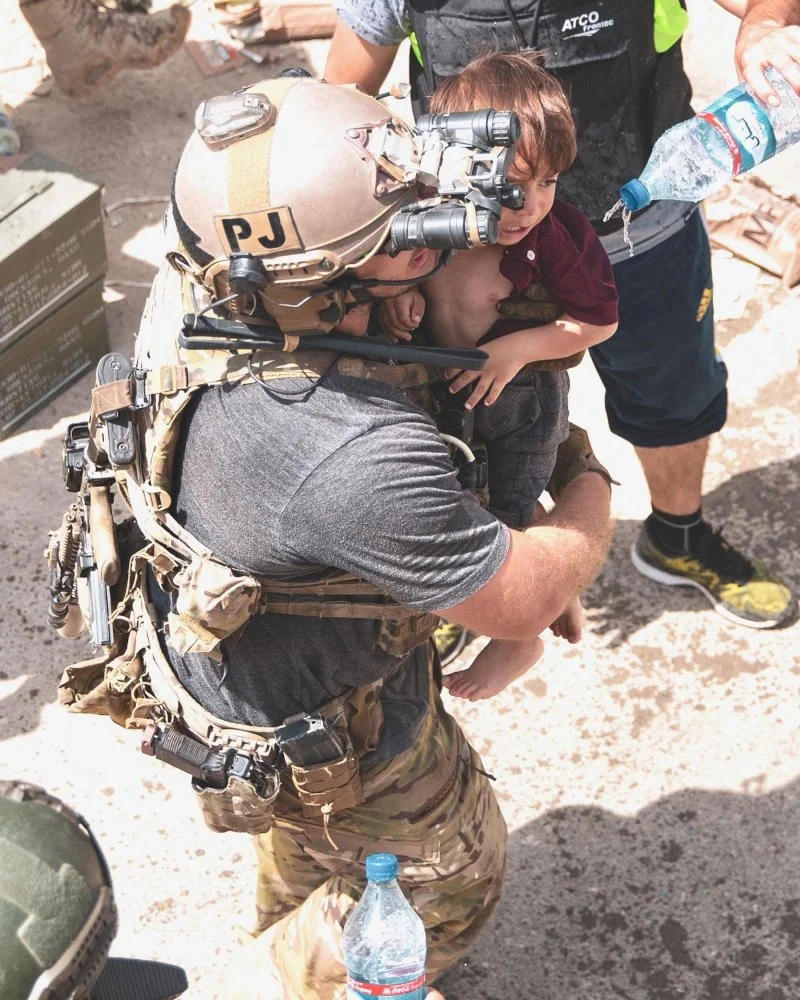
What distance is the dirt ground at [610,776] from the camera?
382 centimetres

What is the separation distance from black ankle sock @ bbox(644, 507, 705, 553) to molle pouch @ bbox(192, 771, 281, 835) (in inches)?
84.5

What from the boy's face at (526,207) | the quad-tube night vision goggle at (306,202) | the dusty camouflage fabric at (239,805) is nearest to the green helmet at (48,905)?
the dusty camouflage fabric at (239,805)

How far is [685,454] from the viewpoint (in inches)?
177

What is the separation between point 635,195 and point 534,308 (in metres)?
0.81

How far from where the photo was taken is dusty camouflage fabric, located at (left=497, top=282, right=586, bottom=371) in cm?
300

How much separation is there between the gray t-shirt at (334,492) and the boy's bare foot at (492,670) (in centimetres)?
84

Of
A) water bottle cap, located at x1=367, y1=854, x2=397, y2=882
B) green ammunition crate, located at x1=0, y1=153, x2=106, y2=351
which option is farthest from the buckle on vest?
green ammunition crate, located at x1=0, y1=153, x2=106, y2=351

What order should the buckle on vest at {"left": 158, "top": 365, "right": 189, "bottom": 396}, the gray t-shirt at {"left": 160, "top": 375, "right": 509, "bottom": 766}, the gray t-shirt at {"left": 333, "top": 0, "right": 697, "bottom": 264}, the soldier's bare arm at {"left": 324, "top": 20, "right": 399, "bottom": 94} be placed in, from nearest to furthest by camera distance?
the gray t-shirt at {"left": 160, "top": 375, "right": 509, "bottom": 766} → the buckle on vest at {"left": 158, "top": 365, "right": 189, "bottom": 396} → the gray t-shirt at {"left": 333, "top": 0, "right": 697, "bottom": 264} → the soldier's bare arm at {"left": 324, "top": 20, "right": 399, "bottom": 94}

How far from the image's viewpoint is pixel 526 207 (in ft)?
9.43

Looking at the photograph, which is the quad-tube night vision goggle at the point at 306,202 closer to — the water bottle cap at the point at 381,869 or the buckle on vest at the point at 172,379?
the buckle on vest at the point at 172,379

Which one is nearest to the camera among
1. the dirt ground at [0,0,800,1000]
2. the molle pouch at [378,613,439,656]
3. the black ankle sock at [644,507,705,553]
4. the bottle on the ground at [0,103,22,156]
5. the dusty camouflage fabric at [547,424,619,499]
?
the molle pouch at [378,613,439,656]

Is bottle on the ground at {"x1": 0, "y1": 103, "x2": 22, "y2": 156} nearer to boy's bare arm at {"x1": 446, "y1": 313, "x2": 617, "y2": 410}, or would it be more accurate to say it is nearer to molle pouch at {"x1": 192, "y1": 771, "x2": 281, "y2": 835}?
boy's bare arm at {"x1": 446, "y1": 313, "x2": 617, "y2": 410}

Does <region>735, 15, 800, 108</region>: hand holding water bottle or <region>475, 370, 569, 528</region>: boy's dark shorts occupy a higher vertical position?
<region>735, 15, 800, 108</region>: hand holding water bottle

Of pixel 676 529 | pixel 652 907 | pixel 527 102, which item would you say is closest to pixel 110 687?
pixel 527 102
